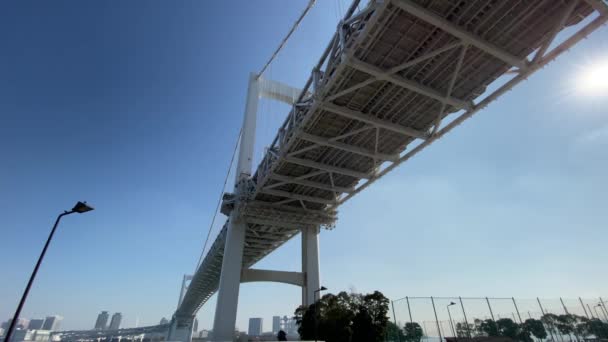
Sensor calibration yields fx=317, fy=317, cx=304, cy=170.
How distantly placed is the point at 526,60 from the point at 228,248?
796 inches

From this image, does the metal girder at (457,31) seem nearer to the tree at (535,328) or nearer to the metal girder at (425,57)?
the metal girder at (425,57)

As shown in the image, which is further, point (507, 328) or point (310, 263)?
point (310, 263)

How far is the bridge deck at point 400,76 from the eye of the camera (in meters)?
10.6

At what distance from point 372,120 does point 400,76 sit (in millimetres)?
2695

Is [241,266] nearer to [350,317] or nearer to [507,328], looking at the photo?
[350,317]

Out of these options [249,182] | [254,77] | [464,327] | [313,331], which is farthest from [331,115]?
[254,77]

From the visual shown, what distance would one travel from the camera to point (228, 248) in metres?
22.9

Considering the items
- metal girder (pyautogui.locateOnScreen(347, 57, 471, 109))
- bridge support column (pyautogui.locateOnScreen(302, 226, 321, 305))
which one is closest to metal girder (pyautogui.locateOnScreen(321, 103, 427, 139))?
metal girder (pyautogui.locateOnScreen(347, 57, 471, 109))

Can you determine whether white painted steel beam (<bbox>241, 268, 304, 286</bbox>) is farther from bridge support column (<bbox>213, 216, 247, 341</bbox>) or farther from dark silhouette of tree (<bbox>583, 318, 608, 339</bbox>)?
dark silhouette of tree (<bbox>583, 318, 608, 339</bbox>)

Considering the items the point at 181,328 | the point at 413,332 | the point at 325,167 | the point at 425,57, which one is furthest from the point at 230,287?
the point at 181,328

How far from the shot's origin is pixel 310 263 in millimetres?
24234

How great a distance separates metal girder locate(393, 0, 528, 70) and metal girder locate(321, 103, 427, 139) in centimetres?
516

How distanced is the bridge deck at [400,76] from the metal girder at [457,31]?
0.10 feet

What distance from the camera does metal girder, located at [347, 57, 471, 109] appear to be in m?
11.9
